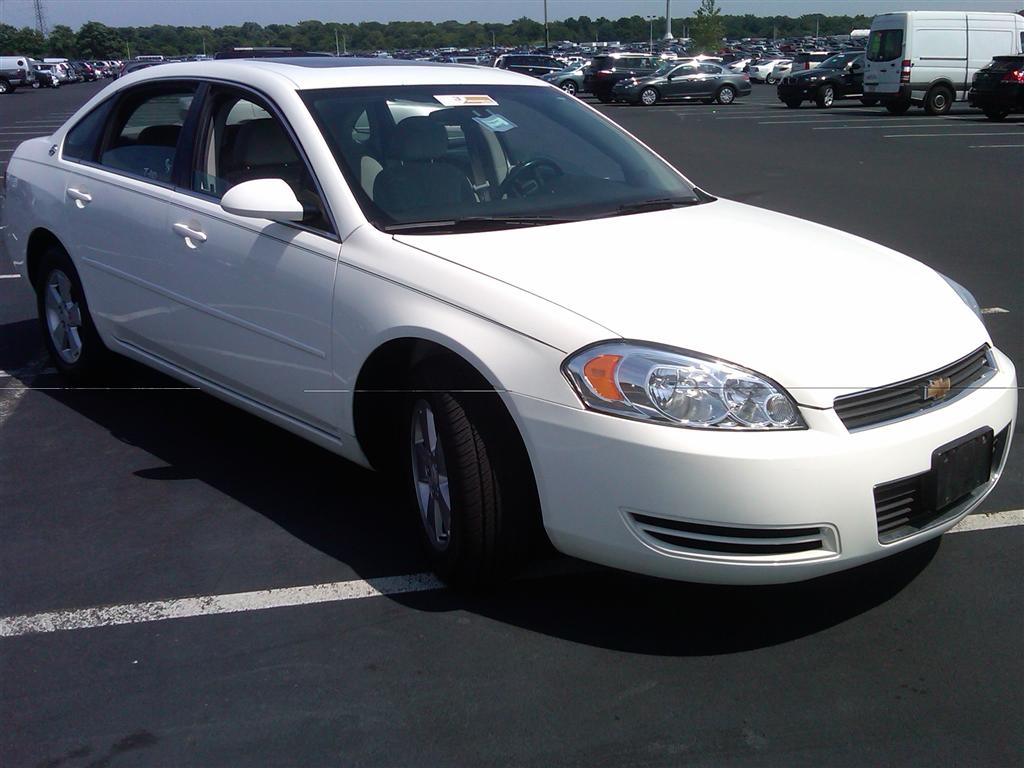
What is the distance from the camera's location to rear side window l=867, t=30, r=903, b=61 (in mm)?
26094

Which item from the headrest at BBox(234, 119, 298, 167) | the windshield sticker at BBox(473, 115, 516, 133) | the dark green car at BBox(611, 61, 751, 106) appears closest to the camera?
the headrest at BBox(234, 119, 298, 167)

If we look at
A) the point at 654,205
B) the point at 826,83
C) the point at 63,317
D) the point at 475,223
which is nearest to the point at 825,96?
the point at 826,83

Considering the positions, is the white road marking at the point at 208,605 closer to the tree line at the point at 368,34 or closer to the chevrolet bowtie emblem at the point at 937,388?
the chevrolet bowtie emblem at the point at 937,388

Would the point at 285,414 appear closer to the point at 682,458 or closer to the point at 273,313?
the point at 273,313

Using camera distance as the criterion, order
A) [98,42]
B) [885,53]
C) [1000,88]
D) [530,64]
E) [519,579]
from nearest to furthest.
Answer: [519,579]
[1000,88]
[885,53]
[530,64]
[98,42]

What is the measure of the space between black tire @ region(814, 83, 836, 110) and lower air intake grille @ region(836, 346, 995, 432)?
3146 centimetres

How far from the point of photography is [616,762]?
2787 mm

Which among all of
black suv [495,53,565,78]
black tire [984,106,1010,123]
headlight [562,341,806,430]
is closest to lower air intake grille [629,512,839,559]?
headlight [562,341,806,430]

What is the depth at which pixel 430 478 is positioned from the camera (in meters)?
3.71

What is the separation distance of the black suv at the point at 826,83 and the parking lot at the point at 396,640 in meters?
30.2

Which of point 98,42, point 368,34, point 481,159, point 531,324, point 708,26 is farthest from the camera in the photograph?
point 98,42

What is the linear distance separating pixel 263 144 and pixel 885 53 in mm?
25257

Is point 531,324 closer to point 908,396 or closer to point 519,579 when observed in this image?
point 519,579

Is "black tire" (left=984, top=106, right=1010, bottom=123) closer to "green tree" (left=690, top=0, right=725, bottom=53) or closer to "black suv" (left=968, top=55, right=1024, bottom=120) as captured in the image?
"black suv" (left=968, top=55, right=1024, bottom=120)
